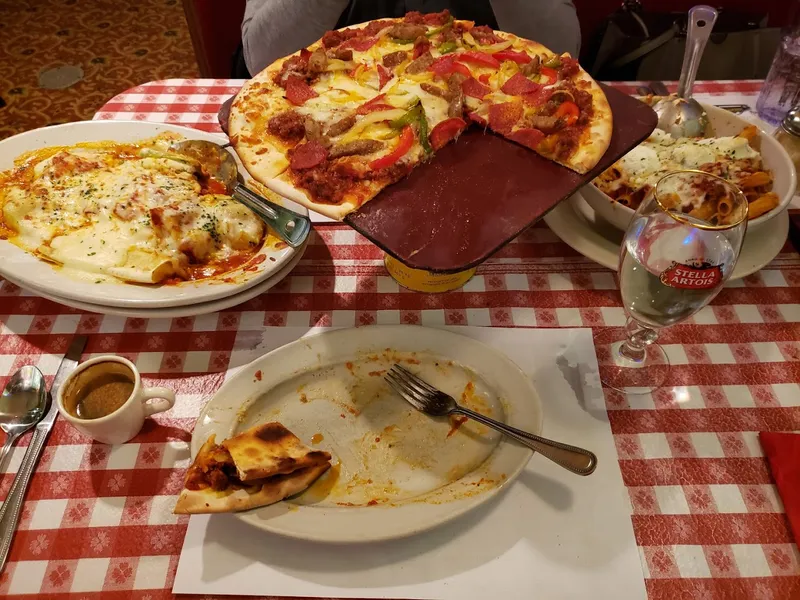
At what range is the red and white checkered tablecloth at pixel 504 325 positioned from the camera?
1.08m

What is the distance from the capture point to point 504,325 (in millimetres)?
1499

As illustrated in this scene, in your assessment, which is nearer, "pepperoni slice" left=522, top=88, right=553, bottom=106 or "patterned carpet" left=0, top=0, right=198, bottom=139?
"pepperoni slice" left=522, top=88, right=553, bottom=106

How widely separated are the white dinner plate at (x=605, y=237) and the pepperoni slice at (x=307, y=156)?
2.09 ft

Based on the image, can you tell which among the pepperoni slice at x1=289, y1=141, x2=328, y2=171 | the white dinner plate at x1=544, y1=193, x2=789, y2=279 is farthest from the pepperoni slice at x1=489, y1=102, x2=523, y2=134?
the pepperoni slice at x1=289, y1=141, x2=328, y2=171

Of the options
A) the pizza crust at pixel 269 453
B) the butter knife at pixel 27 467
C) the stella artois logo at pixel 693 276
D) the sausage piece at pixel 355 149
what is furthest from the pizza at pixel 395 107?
the butter knife at pixel 27 467

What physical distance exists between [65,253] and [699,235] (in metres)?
1.50

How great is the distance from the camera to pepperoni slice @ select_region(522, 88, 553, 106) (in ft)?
5.52

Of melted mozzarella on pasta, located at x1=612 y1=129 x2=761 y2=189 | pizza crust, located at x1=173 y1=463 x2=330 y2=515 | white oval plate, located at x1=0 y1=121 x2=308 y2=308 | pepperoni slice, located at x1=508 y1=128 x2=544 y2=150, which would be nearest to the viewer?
pizza crust, located at x1=173 y1=463 x2=330 y2=515

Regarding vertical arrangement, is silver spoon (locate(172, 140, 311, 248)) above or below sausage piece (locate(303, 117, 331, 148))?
below

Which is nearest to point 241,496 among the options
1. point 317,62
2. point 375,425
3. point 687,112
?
point 375,425

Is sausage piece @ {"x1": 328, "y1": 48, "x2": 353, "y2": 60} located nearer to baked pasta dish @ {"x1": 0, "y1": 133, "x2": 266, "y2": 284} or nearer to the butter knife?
baked pasta dish @ {"x1": 0, "y1": 133, "x2": 266, "y2": 284}

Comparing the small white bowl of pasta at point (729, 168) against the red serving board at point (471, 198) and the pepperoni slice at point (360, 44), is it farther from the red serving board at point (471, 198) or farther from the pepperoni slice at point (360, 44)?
the pepperoni slice at point (360, 44)

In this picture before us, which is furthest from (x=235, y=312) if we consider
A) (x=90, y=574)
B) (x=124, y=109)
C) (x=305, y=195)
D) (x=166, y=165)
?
(x=124, y=109)

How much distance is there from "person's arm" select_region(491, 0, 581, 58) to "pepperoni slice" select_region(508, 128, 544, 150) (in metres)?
1.09
